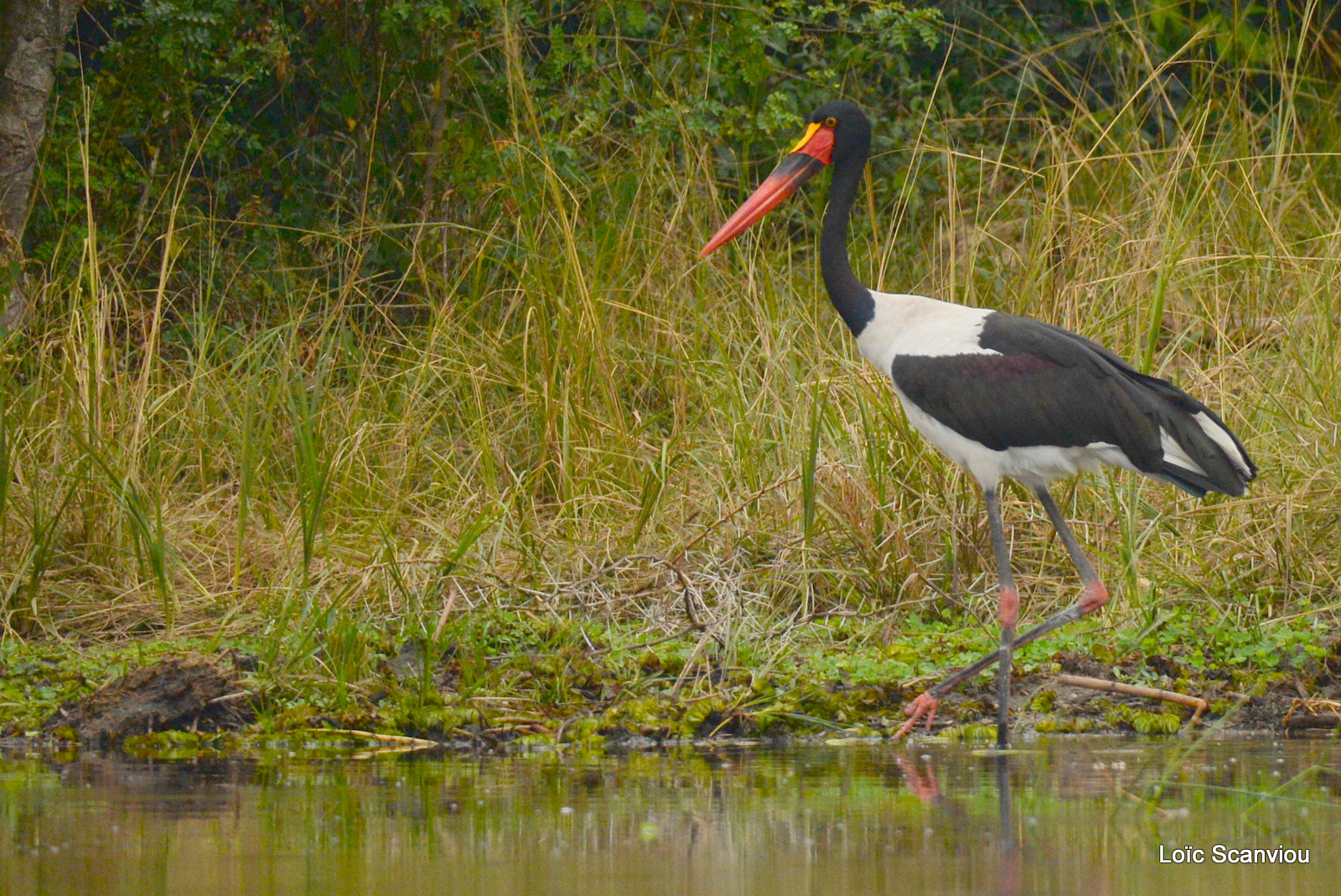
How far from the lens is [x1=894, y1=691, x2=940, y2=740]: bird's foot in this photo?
497 centimetres

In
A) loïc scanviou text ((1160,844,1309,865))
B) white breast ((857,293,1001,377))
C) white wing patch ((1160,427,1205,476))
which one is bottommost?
loïc scanviou text ((1160,844,1309,865))

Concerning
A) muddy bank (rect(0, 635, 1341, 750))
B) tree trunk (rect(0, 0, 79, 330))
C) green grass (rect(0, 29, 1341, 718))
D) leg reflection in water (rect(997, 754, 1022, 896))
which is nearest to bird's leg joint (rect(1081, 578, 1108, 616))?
muddy bank (rect(0, 635, 1341, 750))

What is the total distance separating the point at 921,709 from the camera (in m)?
5.01

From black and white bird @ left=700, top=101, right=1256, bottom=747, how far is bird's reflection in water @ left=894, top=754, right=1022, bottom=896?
51 cm

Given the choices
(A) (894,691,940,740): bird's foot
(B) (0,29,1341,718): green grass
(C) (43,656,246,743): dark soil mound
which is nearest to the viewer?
(C) (43,656,246,743): dark soil mound

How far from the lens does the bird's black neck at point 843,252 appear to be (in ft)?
19.1

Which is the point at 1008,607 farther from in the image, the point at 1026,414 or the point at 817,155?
the point at 817,155

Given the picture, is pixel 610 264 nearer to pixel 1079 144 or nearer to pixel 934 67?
pixel 1079 144

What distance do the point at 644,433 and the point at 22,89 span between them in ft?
9.07

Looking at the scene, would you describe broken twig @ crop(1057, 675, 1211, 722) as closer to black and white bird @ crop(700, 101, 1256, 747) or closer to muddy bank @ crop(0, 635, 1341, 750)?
muddy bank @ crop(0, 635, 1341, 750)

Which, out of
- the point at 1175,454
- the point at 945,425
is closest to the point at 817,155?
the point at 945,425

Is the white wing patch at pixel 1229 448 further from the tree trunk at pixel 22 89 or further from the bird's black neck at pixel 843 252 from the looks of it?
the tree trunk at pixel 22 89

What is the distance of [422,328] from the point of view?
776 cm

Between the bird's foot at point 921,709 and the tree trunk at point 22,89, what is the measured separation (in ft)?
13.2
